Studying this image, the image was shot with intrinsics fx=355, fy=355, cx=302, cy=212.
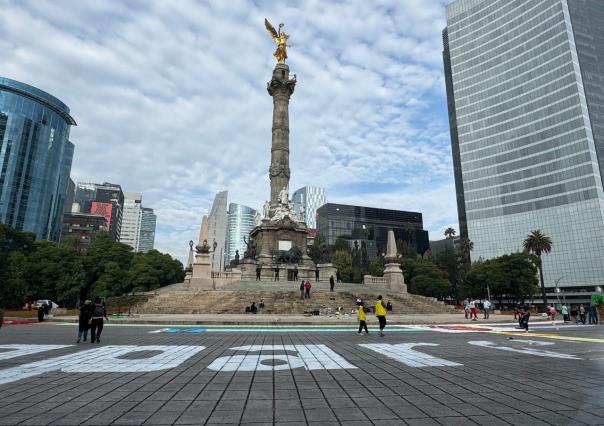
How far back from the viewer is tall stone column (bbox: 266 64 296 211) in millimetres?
47812

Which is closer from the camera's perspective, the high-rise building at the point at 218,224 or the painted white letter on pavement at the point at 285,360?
the painted white letter on pavement at the point at 285,360

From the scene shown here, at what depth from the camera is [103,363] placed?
7609 millimetres

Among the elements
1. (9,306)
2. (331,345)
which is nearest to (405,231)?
(9,306)

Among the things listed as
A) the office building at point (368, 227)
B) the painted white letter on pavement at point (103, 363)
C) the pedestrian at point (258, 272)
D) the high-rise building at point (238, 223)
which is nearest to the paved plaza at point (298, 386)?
the painted white letter on pavement at point (103, 363)

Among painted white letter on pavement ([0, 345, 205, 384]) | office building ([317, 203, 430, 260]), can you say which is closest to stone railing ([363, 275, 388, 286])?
painted white letter on pavement ([0, 345, 205, 384])

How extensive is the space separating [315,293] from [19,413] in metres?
27.6

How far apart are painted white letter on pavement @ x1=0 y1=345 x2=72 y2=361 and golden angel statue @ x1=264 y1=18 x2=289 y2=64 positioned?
51.1 m

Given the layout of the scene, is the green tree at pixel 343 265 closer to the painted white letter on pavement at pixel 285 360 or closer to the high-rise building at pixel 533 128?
the high-rise building at pixel 533 128

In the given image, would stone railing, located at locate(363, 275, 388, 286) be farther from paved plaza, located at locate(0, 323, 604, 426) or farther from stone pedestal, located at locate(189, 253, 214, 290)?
paved plaza, located at locate(0, 323, 604, 426)

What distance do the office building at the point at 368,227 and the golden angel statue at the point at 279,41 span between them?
80034mm

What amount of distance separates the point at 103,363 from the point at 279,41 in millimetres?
55274

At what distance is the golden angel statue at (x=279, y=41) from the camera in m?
53.8

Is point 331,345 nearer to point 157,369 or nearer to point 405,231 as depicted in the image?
point 157,369

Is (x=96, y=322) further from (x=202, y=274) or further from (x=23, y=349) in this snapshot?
(x=202, y=274)
